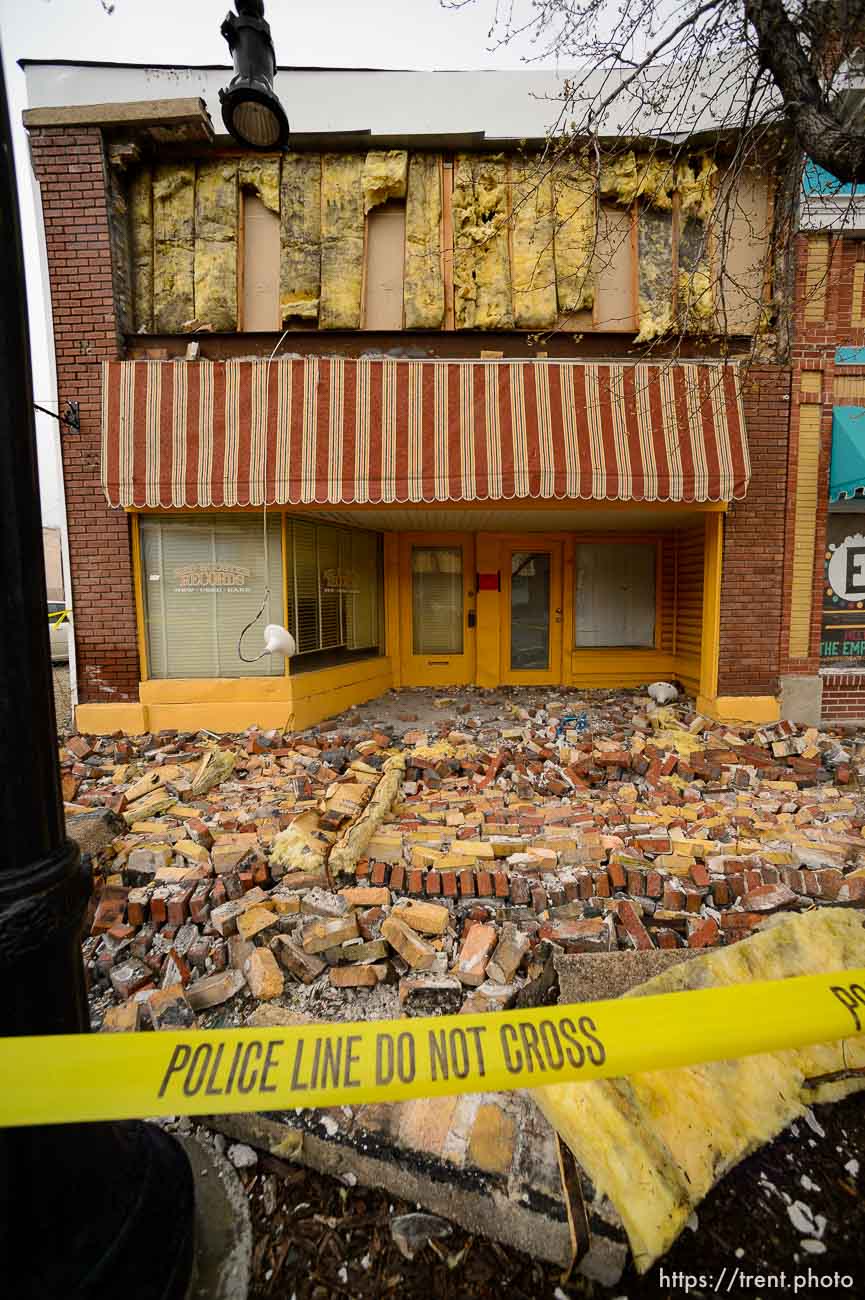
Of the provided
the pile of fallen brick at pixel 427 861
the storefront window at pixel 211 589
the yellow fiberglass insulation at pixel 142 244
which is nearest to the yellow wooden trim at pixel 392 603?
the storefront window at pixel 211 589

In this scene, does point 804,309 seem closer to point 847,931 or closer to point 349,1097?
point 847,931

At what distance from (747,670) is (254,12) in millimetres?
7930

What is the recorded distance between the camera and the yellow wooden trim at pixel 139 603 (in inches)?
260

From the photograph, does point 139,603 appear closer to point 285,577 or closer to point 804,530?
point 285,577

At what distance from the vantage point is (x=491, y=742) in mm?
6148

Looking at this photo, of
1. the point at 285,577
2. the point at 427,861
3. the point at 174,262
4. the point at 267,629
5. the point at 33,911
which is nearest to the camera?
the point at 33,911

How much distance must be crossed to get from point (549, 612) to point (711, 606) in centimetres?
255

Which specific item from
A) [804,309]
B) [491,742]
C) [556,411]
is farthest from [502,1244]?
[804,309]

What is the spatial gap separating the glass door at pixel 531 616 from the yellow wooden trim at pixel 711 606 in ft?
7.45

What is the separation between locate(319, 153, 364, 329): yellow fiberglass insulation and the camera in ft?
21.6

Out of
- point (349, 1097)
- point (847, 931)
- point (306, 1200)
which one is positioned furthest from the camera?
point (847, 931)

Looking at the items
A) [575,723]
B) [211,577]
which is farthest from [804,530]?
[211,577]

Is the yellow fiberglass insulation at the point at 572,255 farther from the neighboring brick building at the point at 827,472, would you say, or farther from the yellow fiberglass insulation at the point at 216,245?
the yellow fiberglass insulation at the point at 216,245

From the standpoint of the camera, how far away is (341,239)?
21.7 feet
